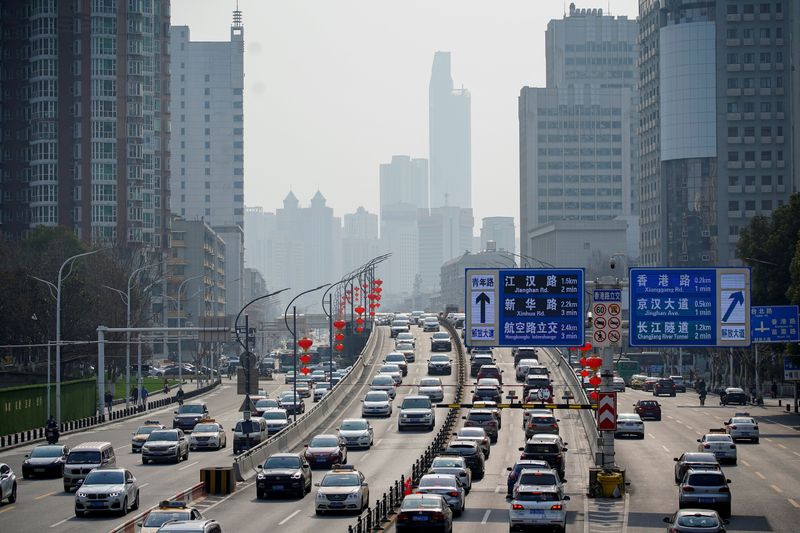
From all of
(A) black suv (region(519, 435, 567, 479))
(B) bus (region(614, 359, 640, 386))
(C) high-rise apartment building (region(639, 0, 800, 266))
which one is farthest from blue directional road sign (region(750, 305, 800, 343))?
(C) high-rise apartment building (region(639, 0, 800, 266))

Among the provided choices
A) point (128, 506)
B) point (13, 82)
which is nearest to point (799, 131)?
point (13, 82)

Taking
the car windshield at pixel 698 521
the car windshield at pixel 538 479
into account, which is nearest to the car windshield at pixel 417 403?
the car windshield at pixel 538 479

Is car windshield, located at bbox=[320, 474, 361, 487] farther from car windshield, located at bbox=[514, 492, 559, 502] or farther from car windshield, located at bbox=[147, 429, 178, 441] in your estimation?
car windshield, located at bbox=[147, 429, 178, 441]

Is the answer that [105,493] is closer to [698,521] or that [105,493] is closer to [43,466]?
[43,466]

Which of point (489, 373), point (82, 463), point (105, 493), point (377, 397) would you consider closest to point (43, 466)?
point (82, 463)

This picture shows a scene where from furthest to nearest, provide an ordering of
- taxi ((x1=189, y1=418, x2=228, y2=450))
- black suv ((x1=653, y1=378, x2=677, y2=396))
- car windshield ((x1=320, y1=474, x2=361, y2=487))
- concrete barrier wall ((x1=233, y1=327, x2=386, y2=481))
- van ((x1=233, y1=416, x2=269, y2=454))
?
1. black suv ((x1=653, y1=378, x2=677, y2=396))
2. taxi ((x1=189, y1=418, x2=228, y2=450))
3. van ((x1=233, y1=416, x2=269, y2=454))
4. concrete barrier wall ((x1=233, y1=327, x2=386, y2=481))
5. car windshield ((x1=320, y1=474, x2=361, y2=487))

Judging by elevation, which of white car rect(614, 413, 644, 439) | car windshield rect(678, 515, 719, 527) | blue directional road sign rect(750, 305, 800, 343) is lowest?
white car rect(614, 413, 644, 439)
